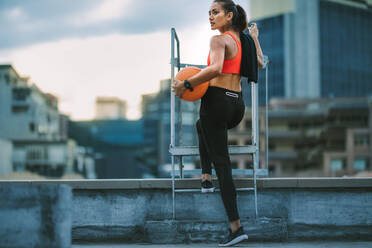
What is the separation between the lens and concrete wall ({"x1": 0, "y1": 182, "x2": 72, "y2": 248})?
9.50ft

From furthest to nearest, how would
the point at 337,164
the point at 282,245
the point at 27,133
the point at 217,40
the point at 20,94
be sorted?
the point at 27,133 < the point at 20,94 < the point at 337,164 < the point at 282,245 < the point at 217,40

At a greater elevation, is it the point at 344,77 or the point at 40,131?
the point at 344,77

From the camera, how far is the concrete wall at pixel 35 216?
2895mm

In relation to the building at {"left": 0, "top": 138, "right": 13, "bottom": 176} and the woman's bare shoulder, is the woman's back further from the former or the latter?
the building at {"left": 0, "top": 138, "right": 13, "bottom": 176}

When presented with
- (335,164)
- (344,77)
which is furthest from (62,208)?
(344,77)

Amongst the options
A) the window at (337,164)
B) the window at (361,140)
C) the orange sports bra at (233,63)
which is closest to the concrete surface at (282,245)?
the orange sports bra at (233,63)

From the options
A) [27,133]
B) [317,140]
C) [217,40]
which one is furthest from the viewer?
[27,133]

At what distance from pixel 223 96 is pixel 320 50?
11648 cm

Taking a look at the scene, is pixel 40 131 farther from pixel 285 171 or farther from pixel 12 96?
pixel 285 171

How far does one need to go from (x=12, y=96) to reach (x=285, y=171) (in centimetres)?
4912

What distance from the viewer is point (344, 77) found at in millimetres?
112125

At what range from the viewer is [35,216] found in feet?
9.61

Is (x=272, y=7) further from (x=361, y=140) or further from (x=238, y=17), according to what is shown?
(x=238, y=17)

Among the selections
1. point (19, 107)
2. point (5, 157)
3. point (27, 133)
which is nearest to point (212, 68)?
point (5, 157)
